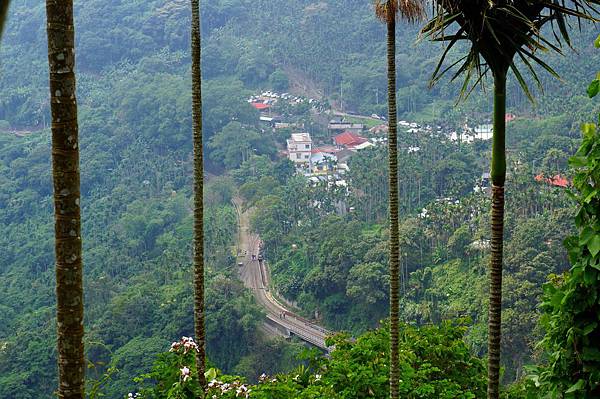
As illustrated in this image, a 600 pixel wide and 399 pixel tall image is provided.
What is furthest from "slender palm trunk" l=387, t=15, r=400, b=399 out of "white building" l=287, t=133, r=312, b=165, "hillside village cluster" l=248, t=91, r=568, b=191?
"white building" l=287, t=133, r=312, b=165

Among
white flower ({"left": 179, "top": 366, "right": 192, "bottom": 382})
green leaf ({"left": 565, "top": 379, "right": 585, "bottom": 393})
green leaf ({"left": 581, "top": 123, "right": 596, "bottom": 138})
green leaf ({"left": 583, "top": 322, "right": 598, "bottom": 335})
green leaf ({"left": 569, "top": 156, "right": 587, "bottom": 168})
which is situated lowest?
white flower ({"left": 179, "top": 366, "right": 192, "bottom": 382})

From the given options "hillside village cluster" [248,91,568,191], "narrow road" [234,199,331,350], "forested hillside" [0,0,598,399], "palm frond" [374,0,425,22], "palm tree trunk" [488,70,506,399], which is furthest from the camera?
"hillside village cluster" [248,91,568,191]

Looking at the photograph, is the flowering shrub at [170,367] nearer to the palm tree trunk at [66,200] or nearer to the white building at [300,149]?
the palm tree trunk at [66,200]

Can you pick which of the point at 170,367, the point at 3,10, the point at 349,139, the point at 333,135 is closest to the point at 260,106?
the point at 333,135

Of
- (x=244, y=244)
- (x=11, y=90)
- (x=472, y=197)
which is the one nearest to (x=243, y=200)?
(x=244, y=244)

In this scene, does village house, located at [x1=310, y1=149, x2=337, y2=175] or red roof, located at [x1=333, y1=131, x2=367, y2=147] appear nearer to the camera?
village house, located at [x1=310, y1=149, x2=337, y2=175]

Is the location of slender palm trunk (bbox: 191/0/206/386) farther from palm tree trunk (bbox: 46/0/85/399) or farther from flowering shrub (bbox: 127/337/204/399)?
palm tree trunk (bbox: 46/0/85/399)

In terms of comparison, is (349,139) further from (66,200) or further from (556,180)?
(66,200)
